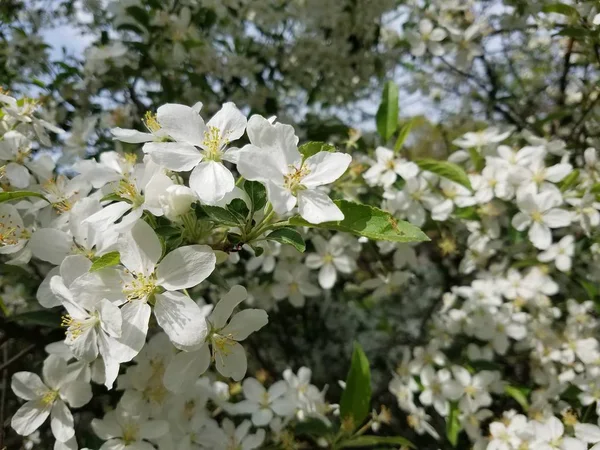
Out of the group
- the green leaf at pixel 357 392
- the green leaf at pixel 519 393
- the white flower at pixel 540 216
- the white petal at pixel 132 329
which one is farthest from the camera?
the green leaf at pixel 519 393

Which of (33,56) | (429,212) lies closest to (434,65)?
(429,212)

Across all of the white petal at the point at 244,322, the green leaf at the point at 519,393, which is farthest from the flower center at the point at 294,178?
the green leaf at the point at 519,393

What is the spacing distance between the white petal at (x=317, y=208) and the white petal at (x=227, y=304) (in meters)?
0.16

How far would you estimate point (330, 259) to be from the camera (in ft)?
5.08

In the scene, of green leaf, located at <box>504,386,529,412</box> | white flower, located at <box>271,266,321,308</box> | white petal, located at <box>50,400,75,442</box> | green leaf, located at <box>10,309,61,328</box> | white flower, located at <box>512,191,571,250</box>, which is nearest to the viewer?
white petal, located at <box>50,400,75,442</box>

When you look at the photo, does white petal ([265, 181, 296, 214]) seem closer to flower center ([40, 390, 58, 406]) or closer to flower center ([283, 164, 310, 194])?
flower center ([283, 164, 310, 194])

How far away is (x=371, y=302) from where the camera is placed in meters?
2.65

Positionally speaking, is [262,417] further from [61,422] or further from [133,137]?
[133,137]

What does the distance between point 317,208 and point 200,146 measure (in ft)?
0.70

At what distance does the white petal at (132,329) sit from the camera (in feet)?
2.33

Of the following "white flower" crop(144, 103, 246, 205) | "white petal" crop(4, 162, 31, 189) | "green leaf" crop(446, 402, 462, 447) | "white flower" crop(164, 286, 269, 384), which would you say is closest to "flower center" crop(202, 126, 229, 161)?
"white flower" crop(144, 103, 246, 205)

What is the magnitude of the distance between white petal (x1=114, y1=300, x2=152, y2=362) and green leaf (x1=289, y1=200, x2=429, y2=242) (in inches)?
10.1

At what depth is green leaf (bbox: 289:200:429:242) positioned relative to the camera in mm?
741

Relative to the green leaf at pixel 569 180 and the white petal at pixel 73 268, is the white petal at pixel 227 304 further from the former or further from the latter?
the green leaf at pixel 569 180
